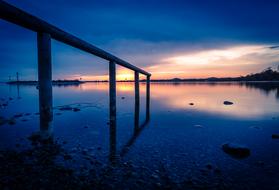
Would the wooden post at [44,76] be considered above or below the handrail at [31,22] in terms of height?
below

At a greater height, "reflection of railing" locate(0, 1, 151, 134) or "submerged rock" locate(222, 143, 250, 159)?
"reflection of railing" locate(0, 1, 151, 134)

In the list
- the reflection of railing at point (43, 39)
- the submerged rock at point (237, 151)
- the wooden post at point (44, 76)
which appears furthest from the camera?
the submerged rock at point (237, 151)

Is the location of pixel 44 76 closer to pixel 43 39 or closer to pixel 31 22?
pixel 43 39

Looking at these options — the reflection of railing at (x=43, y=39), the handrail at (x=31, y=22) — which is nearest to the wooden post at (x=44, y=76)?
the reflection of railing at (x=43, y=39)

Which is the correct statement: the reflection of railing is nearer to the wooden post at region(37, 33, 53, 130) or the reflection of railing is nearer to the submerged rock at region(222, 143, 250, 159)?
the wooden post at region(37, 33, 53, 130)

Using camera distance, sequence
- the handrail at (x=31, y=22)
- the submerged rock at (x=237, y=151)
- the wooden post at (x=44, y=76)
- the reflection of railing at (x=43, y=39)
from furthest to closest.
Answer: the submerged rock at (x=237, y=151)
the wooden post at (x=44, y=76)
the reflection of railing at (x=43, y=39)
the handrail at (x=31, y=22)

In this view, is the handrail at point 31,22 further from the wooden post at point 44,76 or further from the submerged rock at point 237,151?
the submerged rock at point 237,151

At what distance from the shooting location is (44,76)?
293 cm

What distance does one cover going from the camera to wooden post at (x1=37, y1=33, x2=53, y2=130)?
9.20 feet

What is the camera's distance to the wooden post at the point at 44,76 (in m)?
2.80

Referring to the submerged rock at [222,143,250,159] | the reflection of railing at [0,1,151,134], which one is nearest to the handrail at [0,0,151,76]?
the reflection of railing at [0,1,151,134]

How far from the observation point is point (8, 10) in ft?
7.00

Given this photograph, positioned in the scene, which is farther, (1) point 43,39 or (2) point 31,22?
Result: (1) point 43,39

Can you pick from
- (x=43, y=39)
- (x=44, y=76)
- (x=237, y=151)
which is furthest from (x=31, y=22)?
(x=237, y=151)
